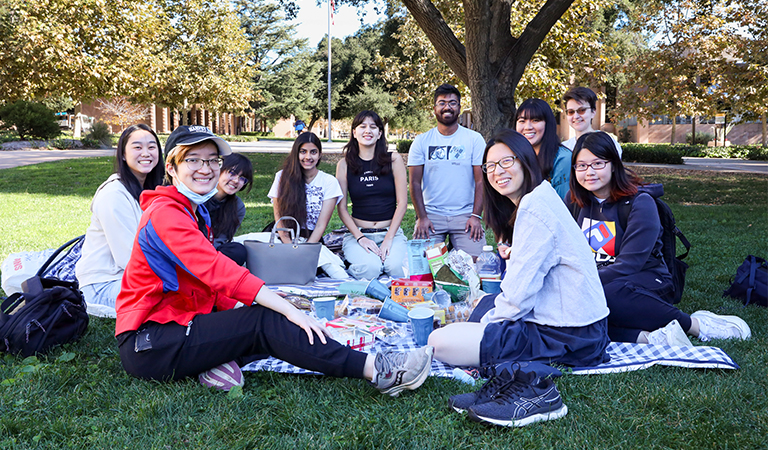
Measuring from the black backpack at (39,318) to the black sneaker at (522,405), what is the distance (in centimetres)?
267

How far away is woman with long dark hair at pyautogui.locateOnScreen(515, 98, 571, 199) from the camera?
15.2 feet

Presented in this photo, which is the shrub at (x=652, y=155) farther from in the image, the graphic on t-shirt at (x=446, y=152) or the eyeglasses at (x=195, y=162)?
the eyeglasses at (x=195, y=162)

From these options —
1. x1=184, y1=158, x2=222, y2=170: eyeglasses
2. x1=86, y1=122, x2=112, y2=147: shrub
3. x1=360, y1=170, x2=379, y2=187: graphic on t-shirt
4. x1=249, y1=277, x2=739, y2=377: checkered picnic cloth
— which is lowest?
x1=249, y1=277, x2=739, y2=377: checkered picnic cloth

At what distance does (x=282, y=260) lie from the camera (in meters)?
4.85

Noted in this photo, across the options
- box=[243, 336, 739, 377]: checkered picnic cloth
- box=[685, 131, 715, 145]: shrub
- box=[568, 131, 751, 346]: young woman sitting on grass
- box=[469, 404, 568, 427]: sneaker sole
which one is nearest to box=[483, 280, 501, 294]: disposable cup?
box=[568, 131, 751, 346]: young woman sitting on grass

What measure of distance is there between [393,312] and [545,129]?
82.6 inches

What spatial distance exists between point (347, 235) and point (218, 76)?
23.2 meters

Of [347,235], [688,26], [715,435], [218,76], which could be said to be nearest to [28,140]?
[218,76]

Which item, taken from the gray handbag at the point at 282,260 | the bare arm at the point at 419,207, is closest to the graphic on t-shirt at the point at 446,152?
the bare arm at the point at 419,207

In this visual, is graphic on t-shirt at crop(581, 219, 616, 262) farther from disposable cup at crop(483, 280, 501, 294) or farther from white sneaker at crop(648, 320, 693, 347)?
disposable cup at crop(483, 280, 501, 294)

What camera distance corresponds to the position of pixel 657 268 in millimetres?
3734

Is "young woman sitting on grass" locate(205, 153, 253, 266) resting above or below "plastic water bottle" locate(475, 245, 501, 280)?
above

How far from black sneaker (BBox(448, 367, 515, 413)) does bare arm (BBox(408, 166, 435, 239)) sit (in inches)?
110

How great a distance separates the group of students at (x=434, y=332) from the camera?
2.70 m
